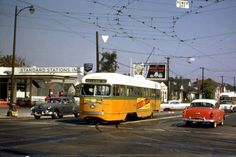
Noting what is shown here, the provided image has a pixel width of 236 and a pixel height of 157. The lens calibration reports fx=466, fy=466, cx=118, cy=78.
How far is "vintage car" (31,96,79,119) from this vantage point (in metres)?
34.2

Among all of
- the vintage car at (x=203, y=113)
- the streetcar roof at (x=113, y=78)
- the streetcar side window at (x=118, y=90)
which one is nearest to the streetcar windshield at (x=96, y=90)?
the streetcar roof at (x=113, y=78)

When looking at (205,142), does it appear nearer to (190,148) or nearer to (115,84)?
(190,148)

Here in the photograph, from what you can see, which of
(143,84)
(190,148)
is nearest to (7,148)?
(190,148)

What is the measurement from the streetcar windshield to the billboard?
56732 millimetres

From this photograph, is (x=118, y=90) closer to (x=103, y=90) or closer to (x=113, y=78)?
(x=113, y=78)

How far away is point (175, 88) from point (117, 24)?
310 ft

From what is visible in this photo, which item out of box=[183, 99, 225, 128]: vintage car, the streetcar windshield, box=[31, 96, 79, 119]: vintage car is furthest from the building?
box=[183, 99, 225, 128]: vintage car

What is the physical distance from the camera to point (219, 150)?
52.4 ft

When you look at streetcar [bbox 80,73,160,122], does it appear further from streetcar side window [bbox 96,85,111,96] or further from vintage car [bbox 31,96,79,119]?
vintage car [bbox 31,96,79,119]

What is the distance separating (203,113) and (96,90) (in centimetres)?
646

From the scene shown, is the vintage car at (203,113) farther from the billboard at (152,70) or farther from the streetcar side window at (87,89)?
the billboard at (152,70)

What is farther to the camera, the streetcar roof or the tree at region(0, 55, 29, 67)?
the tree at region(0, 55, 29, 67)

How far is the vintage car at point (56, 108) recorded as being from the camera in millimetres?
34219

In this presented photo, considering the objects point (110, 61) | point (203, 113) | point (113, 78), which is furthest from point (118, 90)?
point (110, 61)
